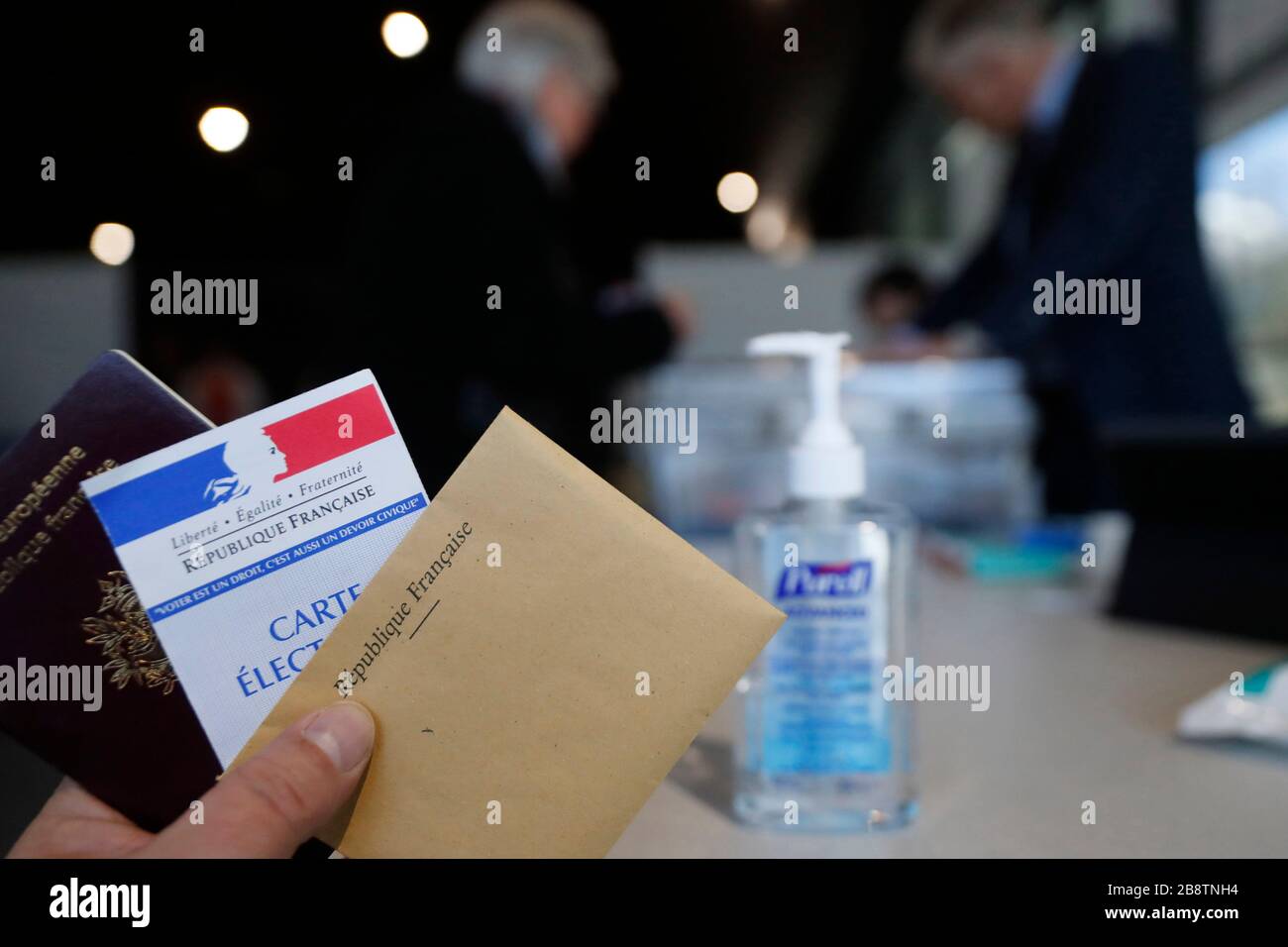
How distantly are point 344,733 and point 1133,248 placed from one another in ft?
4.94

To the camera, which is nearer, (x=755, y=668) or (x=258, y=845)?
(x=258, y=845)

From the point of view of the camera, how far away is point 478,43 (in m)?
1.47

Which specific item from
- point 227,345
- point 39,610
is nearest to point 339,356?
point 39,610

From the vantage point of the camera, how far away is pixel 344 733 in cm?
33

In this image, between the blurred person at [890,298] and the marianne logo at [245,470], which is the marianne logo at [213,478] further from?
the blurred person at [890,298]

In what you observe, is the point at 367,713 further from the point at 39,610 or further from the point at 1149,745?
the point at 1149,745

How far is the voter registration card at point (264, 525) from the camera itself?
0.34 metres

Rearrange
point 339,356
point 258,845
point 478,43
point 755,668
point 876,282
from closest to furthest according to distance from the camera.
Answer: point 258,845 < point 755,668 < point 339,356 < point 478,43 < point 876,282

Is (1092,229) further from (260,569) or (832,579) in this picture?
(260,569)

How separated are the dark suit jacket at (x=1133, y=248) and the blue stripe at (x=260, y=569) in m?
1.37

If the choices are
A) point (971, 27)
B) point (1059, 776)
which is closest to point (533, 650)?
point (1059, 776)

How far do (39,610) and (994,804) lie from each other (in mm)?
414
